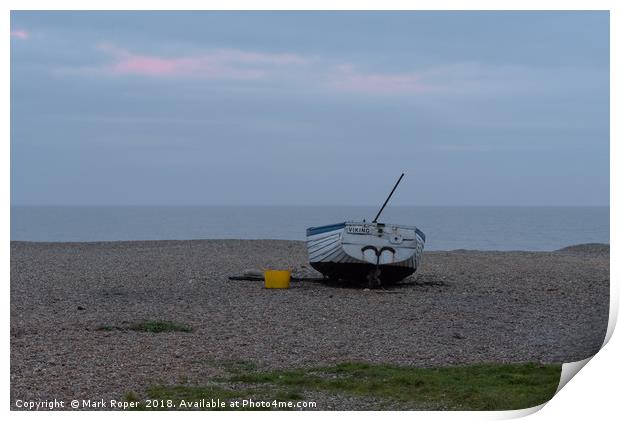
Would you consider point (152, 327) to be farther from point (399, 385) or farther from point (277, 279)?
point (277, 279)

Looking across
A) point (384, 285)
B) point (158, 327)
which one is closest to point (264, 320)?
point (158, 327)

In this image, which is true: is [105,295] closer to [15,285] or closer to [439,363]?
[15,285]

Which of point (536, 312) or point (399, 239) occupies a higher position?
point (399, 239)

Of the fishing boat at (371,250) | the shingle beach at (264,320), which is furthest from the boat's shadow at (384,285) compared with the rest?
the fishing boat at (371,250)

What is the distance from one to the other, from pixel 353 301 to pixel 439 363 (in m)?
4.72

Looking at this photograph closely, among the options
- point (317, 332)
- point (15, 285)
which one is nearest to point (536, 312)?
point (317, 332)

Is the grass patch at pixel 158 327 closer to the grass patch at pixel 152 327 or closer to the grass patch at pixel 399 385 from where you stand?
the grass patch at pixel 152 327

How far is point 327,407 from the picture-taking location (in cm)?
735

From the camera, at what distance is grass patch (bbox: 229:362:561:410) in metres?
7.51

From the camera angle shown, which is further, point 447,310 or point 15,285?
point 15,285

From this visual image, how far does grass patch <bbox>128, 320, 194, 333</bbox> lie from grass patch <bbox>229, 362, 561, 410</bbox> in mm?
2603

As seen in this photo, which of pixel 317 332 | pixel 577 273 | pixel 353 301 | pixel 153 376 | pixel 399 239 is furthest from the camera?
pixel 577 273

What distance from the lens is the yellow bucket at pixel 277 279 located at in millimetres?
15312

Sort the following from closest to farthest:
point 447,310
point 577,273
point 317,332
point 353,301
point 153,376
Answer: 1. point 153,376
2. point 317,332
3. point 447,310
4. point 353,301
5. point 577,273
